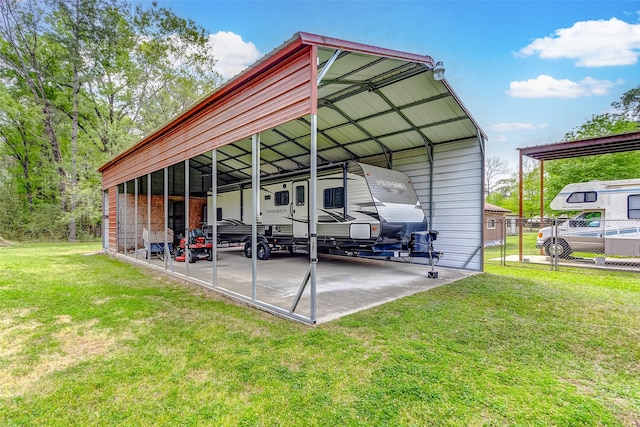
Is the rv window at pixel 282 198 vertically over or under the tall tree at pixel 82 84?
under

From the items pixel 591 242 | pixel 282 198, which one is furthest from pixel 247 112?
pixel 591 242

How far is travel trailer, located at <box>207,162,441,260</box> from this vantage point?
288 inches

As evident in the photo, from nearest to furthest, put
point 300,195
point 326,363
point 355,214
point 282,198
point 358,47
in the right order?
point 326,363
point 358,47
point 355,214
point 300,195
point 282,198

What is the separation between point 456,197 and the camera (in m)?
8.12

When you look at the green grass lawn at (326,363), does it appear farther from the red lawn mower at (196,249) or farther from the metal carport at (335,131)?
the red lawn mower at (196,249)

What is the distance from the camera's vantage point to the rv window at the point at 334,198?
790cm

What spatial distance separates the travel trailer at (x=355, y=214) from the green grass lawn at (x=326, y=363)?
236 cm

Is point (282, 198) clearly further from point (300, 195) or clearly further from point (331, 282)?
point (331, 282)

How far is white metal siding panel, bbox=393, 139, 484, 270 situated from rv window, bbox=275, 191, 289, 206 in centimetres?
363

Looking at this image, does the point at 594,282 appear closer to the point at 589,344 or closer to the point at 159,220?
the point at 589,344

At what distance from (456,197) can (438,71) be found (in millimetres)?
3581

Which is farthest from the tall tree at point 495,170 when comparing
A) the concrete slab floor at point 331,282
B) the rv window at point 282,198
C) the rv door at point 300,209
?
the rv door at point 300,209

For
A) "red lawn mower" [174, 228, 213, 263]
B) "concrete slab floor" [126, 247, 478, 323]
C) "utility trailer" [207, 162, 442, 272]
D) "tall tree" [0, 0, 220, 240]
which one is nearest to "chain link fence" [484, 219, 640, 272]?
"utility trailer" [207, 162, 442, 272]

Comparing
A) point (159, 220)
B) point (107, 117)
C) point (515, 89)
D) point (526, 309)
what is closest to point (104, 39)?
point (107, 117)
